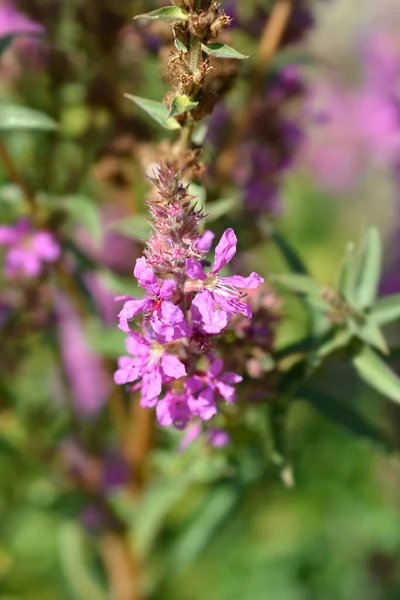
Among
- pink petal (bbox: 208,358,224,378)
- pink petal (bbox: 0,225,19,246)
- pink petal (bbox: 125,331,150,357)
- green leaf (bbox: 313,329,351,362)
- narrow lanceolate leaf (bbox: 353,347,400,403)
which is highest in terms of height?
pink petal (bbox: 0,225,19,246)

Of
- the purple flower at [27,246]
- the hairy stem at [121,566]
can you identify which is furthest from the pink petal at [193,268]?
the hairy stem at [121,566]

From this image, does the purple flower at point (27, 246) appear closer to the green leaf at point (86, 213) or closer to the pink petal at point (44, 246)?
the pink petal at point (44, 246)

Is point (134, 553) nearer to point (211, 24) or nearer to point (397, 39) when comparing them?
point (211, 24)

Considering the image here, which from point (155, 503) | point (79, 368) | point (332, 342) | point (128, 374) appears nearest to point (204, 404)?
point (128, 374)

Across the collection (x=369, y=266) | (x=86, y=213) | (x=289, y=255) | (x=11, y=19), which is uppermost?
(x=11, y=19)

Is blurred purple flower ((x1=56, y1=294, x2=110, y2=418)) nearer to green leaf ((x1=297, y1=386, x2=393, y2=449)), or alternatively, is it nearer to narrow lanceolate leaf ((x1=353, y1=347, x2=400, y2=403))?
green leaf ((x1=297, y1=386, x2=393, y2=449))

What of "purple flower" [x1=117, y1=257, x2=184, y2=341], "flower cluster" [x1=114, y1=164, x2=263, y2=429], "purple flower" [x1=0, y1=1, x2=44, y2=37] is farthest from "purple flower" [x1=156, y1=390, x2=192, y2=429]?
"purple flower" [x1=0, y1=1, x2=44, y2=37]

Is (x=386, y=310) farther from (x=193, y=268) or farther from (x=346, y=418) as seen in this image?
(x=193, y=268)
